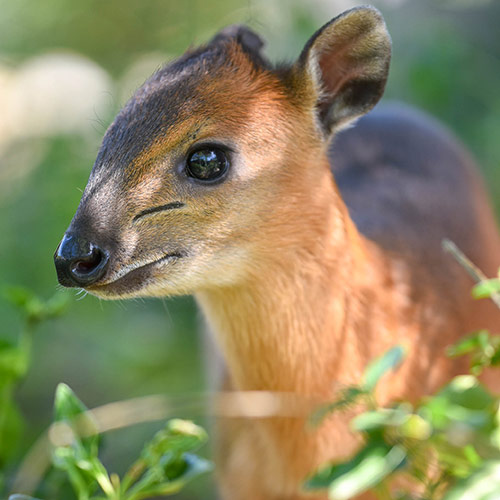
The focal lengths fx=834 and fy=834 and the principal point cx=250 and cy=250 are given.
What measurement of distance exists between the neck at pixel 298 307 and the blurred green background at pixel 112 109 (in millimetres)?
1455

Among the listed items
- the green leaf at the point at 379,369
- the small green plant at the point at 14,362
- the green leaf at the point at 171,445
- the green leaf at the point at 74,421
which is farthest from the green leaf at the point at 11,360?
the green leaf at the point at 379,369

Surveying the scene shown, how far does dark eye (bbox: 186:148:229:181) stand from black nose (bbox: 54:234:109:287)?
0.37m

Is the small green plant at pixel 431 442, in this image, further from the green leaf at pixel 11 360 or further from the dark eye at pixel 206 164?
the green leaf at pixel 11 360

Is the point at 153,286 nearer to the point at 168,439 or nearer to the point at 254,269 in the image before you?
the point at 254,269

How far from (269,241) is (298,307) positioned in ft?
0.87

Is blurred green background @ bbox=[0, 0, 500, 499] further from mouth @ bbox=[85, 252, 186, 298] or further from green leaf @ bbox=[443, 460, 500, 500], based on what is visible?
green leaf @ bbox=[443, 460, 500, 500]

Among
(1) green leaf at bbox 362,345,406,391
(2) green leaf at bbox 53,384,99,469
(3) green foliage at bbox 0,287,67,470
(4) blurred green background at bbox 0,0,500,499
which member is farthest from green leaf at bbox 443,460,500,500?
(4) blurred green background at bbox 0,0,500,499

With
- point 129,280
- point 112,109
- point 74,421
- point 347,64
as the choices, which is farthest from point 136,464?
point 112,109

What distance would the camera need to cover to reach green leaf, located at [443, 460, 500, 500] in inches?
54.7

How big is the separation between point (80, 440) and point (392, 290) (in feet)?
4.23

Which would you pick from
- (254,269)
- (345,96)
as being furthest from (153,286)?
(345,96)

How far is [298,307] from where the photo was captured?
2.70m

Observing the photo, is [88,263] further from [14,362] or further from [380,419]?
[380,419]

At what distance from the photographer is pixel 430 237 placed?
342cm
